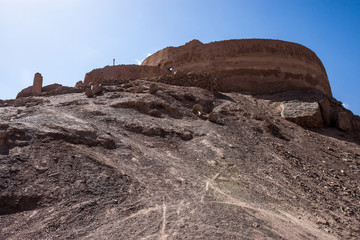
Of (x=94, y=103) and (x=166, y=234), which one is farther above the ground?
(x=94, y=103)

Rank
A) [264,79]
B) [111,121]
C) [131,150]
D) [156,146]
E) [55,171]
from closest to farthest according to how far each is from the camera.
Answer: [55,171], [131,150], [156,146], [111,121], [264,79]

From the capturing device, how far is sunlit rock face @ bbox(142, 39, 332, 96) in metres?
12.5

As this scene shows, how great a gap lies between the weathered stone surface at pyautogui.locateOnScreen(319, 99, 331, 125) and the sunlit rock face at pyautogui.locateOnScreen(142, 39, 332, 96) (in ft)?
7.32

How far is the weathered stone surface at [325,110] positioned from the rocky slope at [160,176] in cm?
228

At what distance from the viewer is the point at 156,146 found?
18.7 ft

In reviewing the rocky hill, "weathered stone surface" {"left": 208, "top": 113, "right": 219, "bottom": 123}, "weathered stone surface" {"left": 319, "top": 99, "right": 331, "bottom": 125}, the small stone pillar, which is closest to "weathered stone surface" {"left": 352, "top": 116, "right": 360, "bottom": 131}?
"weathered stone surface" {"left": 319, "top": 99, "right": 331, "bottom": 125}

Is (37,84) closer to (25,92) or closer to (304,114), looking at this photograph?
(25,92)

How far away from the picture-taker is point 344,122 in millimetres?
10000

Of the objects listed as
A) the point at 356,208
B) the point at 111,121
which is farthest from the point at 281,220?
the point at 111,121

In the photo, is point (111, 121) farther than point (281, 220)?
Yes

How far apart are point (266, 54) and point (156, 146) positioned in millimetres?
9486

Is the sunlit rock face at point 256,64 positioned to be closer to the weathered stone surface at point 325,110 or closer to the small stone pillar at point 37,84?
the weathered stone surface at point 325,110

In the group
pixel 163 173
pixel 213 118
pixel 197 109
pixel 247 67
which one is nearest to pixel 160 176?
pixel 163 173

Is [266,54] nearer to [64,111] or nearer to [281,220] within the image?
[64,111]
